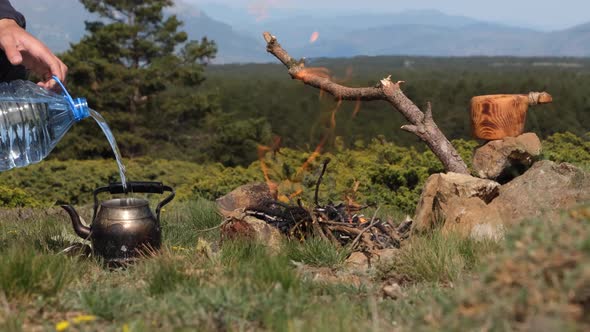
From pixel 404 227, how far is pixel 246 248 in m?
1.90

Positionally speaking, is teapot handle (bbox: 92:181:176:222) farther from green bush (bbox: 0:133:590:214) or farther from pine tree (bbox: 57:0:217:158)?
pine tree (bbox: 57:0:217:158)

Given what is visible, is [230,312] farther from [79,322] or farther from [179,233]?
[179,233]

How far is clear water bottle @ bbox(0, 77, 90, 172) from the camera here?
5031 millimetres

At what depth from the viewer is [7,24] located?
4402 mm

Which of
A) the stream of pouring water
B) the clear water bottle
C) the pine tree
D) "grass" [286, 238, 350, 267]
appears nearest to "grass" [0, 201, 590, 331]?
"grass" [286, 238, 350, 267]

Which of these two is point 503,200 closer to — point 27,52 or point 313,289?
point 313,289

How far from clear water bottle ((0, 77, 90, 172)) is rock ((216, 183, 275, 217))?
1.78m

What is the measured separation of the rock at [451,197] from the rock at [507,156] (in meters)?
0.58

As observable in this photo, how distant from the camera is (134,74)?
90.7ft

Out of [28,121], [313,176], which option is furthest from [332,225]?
[313,176]

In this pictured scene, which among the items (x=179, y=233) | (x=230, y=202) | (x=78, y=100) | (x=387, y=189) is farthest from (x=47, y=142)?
(x=387, y=189)

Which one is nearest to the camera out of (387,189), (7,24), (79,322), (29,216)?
(79,322)

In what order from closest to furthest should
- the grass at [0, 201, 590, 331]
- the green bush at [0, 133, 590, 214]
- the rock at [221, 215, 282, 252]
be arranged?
the grass at [0, 201, 590, 331] → the rock at [221, 215, 282, 252] → the green bush at [0, 133, 590, 214]

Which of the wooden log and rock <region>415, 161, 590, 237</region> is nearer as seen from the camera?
rock <region>415, 161, 590, 237</region>
